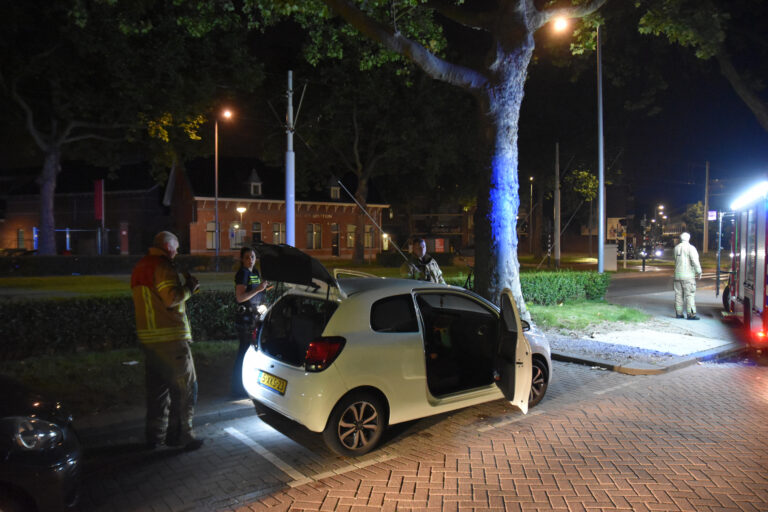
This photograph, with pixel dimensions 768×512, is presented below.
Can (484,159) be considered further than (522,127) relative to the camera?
No

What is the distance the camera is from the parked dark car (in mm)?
3057

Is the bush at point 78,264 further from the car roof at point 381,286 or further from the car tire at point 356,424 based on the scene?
the car tire at point 356,424

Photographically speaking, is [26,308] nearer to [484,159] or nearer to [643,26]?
[484,159]

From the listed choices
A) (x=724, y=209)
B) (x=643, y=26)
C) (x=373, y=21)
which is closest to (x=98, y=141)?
(x=373, y=21)

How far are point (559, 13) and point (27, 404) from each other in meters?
10.7

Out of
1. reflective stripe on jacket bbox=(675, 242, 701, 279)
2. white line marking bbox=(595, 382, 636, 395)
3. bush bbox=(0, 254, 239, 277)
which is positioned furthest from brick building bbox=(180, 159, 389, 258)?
white line marking bbox=(595, 382, 636, 395)

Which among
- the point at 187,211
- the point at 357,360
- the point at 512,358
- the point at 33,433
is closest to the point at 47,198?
the point at 187,211

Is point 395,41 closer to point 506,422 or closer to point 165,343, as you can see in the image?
point 506,422

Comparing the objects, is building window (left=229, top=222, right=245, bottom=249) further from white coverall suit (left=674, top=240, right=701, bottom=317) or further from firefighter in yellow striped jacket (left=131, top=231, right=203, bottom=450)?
firefighter in yellow striped jacket (left=131, top=231, right=203, bottom=450)

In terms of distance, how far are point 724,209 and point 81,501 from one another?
48.4 feet

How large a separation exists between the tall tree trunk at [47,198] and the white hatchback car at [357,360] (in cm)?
2934

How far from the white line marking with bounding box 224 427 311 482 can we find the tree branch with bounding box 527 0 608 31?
8876 millimetres

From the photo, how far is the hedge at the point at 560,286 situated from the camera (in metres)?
14.1

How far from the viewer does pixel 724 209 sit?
44.3 feet
